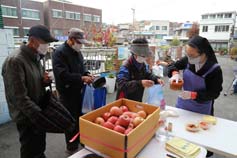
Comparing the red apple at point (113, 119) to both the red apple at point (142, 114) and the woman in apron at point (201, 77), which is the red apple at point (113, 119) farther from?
the woman in apron at point (201, 77)

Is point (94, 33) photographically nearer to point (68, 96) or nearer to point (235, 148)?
point (68, 96)

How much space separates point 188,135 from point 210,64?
2.50 feet

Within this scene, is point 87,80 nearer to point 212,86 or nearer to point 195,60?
point 195,60

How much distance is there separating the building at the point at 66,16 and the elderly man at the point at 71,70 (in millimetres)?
3293

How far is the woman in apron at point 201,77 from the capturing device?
1.59 m

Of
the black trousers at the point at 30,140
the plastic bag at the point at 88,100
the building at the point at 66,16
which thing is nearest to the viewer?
the black trousers at the point at 30,140

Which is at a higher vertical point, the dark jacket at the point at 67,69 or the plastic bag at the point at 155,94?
the dark jacket at the point at 67,69

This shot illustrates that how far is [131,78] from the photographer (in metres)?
1.81

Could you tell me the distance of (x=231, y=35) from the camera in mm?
21375

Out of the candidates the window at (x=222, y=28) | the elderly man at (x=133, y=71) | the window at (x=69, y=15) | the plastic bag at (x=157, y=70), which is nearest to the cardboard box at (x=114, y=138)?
the elderly man at (x=133, y=71)

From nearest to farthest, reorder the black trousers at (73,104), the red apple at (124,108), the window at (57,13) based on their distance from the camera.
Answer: the red apple at (124,108), the black trousers at (73,104), the window at (57,13)

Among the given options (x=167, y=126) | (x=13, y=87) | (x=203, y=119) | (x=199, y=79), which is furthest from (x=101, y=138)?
(x=199, y=79)

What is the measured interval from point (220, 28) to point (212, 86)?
994 inches

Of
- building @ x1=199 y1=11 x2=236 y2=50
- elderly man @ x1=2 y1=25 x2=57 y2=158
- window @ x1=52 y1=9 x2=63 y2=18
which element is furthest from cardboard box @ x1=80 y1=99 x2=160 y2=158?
building @ x1=199 y1=11 x2=236 y2=50
